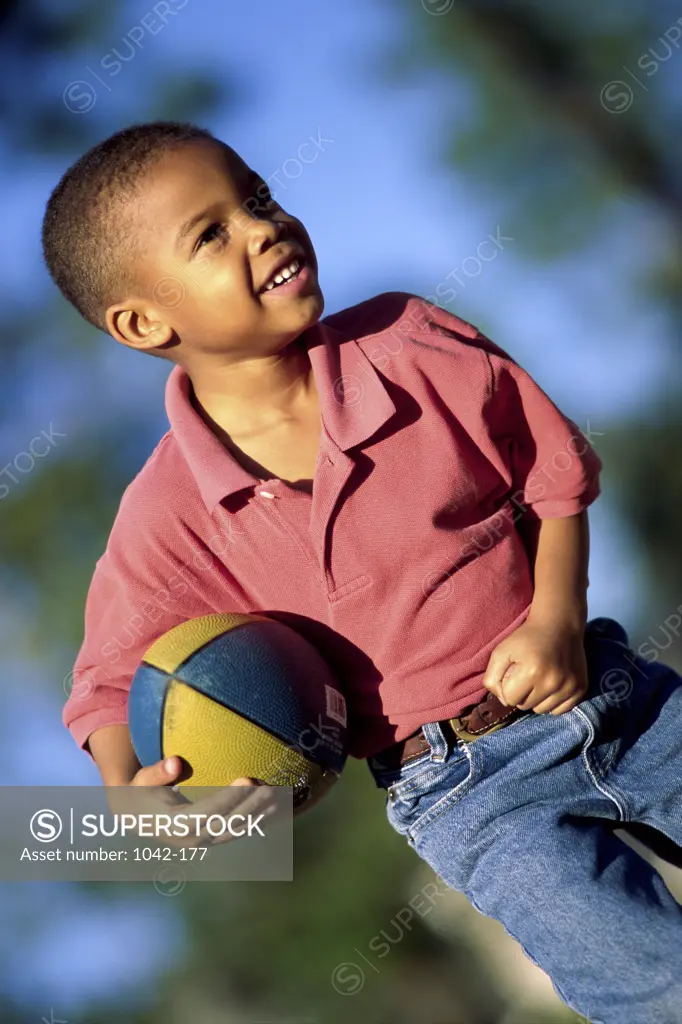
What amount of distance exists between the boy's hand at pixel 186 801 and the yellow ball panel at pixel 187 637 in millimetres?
199

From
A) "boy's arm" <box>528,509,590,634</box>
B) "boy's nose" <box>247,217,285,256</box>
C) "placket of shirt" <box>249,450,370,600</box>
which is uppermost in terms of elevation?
"boy's nose" <box>247,217,285,256</box>

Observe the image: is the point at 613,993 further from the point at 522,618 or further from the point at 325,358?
the point at 325,358

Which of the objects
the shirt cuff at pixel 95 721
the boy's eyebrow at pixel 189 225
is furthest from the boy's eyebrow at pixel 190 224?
the shirt cuff at pixel 95 721

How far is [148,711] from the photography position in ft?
7.70

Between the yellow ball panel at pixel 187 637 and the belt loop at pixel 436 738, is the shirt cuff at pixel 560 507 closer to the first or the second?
the belt loop at pixel 436 738

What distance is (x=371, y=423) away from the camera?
2307mm

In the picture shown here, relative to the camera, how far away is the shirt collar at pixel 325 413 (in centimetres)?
231

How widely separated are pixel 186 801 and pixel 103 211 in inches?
47.5

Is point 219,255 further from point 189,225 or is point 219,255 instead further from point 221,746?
point 221,746

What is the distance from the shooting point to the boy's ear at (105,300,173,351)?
7.86 feet

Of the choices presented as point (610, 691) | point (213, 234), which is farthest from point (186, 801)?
point (213, 234)

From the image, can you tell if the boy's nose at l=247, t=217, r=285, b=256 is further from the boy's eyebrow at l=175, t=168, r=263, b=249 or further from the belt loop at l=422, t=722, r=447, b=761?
the belt loop at l=422, t=722, r=447, b=761

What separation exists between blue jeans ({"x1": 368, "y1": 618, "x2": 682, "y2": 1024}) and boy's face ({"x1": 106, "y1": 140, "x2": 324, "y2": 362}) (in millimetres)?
890

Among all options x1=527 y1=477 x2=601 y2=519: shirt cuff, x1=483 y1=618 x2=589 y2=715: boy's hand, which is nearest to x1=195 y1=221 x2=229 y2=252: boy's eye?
x1=527 y1=477 x2=601 y2=519: shirt cuff
